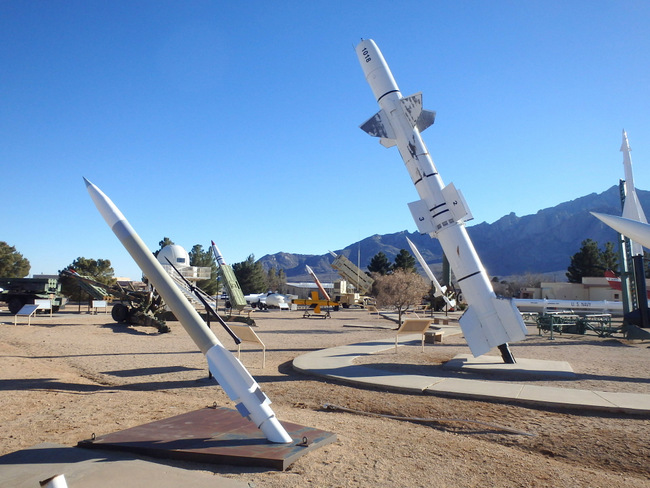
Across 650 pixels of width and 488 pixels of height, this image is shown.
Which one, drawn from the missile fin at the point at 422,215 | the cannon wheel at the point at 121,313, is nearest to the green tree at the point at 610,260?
the missile fin at the point at 422,215

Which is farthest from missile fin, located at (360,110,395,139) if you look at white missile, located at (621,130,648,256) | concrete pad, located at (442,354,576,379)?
white missile, located at (621,130,648,256)

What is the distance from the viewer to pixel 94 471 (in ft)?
14.4

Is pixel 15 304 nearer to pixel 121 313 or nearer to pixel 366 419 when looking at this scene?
pixel 121 313

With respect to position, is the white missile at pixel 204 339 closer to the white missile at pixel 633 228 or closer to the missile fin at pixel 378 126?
the white missile at pixel 633 228

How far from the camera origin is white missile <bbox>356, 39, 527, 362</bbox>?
1095cm

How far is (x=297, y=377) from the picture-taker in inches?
404

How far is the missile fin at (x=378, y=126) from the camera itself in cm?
1281

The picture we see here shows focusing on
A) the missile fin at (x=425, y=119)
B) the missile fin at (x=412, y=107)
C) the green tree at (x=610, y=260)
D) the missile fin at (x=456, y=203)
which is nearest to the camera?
the missile fin at (x=456, y=203)

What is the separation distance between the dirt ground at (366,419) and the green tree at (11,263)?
130 feet

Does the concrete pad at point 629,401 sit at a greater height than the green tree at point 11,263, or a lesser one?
lesser

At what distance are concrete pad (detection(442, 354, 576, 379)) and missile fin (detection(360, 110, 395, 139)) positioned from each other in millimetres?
6265

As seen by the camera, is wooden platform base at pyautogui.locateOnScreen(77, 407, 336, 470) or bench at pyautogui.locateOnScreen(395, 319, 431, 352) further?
bench at pyautogui.locateOnScreen(395, 319, 431, 352)

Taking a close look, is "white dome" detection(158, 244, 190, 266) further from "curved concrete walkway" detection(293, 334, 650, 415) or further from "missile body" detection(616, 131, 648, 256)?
"missile body" detection(616, 131, 648, 256)

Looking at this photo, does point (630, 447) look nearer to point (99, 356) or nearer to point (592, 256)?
point (99, 356)
